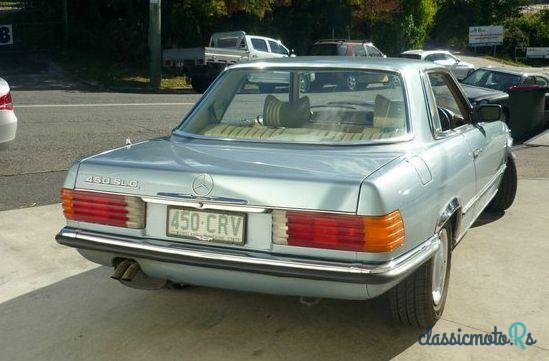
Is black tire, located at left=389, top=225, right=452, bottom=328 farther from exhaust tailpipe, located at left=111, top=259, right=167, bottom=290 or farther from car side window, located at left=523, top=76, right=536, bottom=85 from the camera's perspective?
car side window, located at left=523, top=76, right=536, bottom=85

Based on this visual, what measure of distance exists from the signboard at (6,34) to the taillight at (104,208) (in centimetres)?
2326

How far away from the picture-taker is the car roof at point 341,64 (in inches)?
162

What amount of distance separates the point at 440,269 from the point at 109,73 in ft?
68.4

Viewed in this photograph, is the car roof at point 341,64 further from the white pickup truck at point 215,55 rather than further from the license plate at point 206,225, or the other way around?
the white pickup truck at point 215,55

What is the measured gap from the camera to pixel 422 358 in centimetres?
339

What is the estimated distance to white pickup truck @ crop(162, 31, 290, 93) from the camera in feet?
66.9

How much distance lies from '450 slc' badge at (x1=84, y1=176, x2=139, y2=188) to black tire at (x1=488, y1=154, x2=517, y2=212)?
3832mm

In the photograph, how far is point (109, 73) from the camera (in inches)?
909

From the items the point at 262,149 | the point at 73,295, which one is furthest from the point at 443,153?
the point at 73,295

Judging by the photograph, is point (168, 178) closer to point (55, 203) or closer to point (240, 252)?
point (240, 252)

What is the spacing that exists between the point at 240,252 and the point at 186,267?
29cm

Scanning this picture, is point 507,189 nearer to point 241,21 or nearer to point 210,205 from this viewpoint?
point 210,205

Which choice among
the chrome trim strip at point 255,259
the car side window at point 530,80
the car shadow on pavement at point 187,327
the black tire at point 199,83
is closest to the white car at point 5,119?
the car shadow on pavement at point 187,327

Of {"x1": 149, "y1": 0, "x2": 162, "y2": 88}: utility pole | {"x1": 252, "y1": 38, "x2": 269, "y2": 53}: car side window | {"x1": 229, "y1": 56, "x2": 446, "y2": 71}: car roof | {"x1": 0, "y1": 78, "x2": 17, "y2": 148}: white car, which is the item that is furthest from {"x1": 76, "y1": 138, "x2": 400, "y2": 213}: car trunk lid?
{"x1": 252, "y1": 38, "x2": 269, "y2": 53}: car side window
